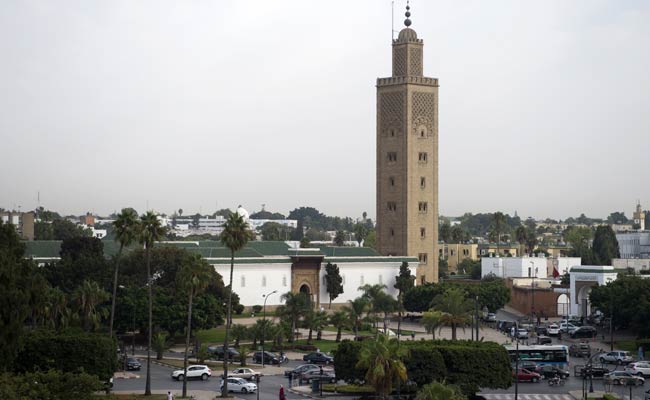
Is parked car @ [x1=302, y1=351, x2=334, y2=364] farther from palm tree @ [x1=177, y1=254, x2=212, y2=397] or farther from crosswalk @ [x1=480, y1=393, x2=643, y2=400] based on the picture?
crosswalk @ [x1=480, y1=393, x2=643, y2=400]

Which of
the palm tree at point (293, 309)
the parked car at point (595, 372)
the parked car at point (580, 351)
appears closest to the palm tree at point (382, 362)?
the parked car at point (595, 372)

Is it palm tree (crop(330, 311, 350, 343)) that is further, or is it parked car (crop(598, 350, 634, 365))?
palm tree (crop(330, 311, 350, 343))

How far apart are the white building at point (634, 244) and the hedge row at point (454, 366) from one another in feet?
331

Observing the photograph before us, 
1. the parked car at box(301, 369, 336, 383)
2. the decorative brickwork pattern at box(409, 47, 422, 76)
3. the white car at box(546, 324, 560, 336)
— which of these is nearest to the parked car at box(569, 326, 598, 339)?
the white car at box(546, 324, 560, 336)

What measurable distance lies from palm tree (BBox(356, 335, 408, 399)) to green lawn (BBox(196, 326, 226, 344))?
30.9 m

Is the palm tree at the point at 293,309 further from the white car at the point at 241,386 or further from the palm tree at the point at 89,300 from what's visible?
the white car at the point at 241,386

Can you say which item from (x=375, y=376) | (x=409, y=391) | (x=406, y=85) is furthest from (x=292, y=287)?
(x=375, y=376)

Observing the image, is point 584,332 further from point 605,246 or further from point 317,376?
point 605,246

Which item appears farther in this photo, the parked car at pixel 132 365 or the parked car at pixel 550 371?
the parked car at pixel 132 365

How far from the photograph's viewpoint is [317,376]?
2457 inches

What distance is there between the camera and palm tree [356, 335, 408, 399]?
51.2 m

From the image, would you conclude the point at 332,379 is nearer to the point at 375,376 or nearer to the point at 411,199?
the point at 375,376

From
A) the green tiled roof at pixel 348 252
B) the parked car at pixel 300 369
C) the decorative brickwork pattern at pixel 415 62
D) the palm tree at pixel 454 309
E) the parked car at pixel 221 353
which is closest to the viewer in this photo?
the parked car at pixel 300 369

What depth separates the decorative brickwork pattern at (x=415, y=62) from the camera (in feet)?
359
